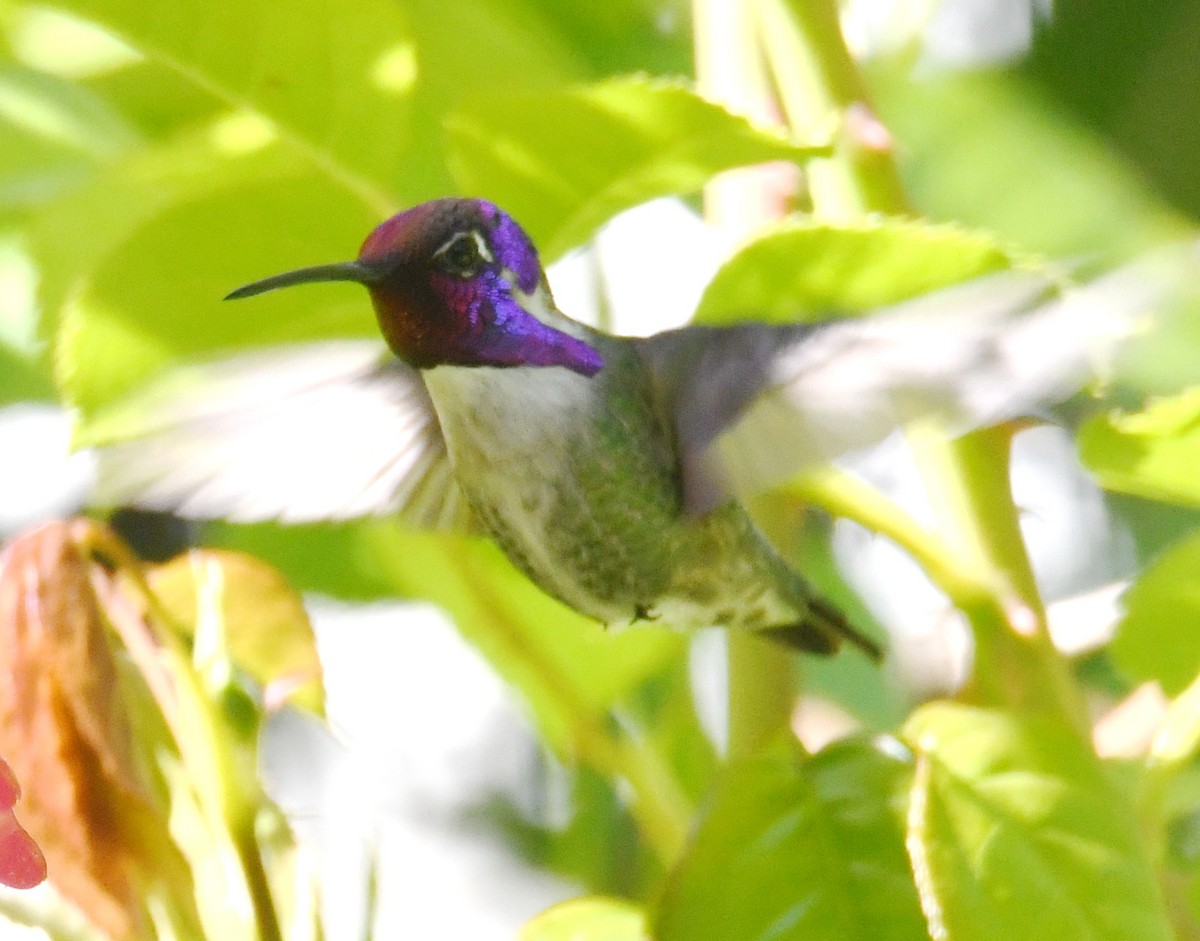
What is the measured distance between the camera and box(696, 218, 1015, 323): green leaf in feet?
1.96

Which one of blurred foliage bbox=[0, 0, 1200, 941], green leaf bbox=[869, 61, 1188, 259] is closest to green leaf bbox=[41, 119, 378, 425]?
blurred foliage bbox=[0, 0, 1200, 941]

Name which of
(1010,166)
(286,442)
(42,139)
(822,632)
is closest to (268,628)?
(286,442)

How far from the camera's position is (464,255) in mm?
681

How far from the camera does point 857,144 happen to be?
0.70 metres

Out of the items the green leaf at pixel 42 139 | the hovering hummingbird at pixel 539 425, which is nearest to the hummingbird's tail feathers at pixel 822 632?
the hovering hummingbird at pixel 539 425

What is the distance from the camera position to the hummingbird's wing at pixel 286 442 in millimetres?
699

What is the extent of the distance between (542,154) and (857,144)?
0.47 feet

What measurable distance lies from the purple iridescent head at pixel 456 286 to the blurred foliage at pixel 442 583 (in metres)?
0.04

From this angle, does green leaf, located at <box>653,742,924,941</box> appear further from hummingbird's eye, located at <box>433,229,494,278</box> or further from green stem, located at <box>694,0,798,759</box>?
hummingbird's eye, located at <box>433,229,494,278</box>

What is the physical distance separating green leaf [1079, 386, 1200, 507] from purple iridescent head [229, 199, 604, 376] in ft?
0.82

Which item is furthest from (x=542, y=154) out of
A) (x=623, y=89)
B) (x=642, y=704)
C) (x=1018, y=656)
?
(x=642, y=704)

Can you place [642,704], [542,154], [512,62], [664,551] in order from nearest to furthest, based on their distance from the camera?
[542,154] < [664,551] < [512,62] < [642,704]

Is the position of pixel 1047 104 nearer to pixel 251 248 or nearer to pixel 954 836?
pixel 251 248

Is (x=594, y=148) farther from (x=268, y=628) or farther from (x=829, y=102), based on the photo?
(x=268, y=628)
